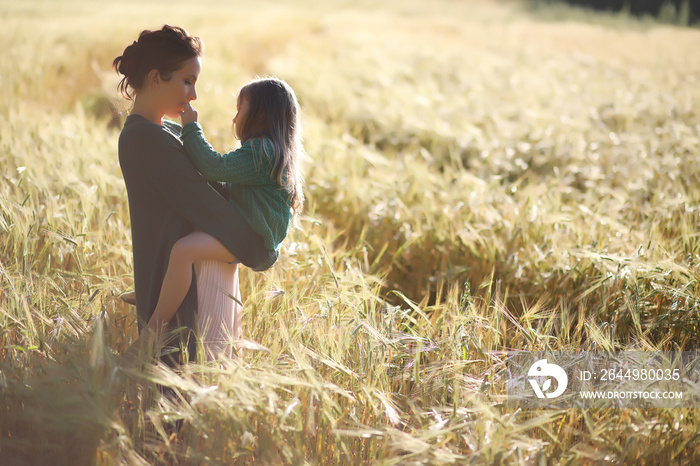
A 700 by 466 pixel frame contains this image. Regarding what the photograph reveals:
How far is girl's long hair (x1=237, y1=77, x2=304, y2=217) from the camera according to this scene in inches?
67.4

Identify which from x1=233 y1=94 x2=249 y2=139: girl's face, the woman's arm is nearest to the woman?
the woman's arm

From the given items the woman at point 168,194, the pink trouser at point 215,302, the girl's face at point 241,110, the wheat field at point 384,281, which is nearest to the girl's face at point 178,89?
the woman at point 168,194

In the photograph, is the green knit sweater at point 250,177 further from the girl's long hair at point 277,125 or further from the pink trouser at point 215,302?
the pink trouser at point 215,302

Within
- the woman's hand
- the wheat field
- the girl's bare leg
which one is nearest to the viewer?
the wheat field

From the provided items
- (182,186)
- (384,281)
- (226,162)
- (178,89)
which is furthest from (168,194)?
(384,281)

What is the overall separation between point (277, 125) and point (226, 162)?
199mm

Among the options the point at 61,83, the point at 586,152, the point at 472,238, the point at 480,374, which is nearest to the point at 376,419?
the point at 480,374

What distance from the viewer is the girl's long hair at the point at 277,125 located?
171 cm

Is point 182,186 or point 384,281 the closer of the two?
point 182,186

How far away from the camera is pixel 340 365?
5.03ft

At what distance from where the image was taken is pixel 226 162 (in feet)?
5.48

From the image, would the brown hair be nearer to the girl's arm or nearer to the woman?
the woman

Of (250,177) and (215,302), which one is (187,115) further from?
(215,302)

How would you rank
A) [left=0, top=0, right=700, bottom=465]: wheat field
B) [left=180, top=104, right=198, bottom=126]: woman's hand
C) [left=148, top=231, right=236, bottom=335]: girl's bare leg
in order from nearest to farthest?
[left=0, top=0, right=700, bottom=465]: wheat field < [left=148, top=231, right=236, bottom=335]: girl's bare leg < [left=180, top=104, right=198, bottom=126]: woman's hand
